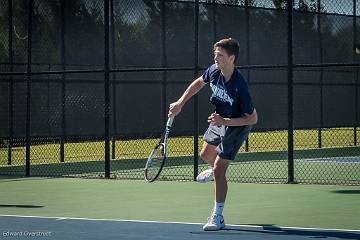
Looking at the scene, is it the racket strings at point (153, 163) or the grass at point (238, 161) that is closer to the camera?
the racket strings at point (153, 163)

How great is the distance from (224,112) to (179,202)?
3180mm

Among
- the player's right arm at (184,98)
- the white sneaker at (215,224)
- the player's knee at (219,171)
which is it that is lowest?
the white sneaker at (215,224)

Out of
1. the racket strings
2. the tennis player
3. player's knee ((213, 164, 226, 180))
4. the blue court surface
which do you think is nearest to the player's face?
the tennis player

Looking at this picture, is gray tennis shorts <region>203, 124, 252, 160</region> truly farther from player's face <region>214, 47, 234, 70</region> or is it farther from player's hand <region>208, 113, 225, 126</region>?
player's face <region>214, 47, 234, 70</region>

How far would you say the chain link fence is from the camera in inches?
802

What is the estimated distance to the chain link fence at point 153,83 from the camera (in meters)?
20.4

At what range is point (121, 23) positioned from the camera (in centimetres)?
2334

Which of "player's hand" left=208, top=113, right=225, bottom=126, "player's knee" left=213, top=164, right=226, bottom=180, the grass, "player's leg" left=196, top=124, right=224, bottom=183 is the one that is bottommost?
the grass

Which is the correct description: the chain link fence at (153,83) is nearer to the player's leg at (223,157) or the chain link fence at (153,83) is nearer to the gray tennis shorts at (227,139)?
the gray tennis shorts at (227,139)

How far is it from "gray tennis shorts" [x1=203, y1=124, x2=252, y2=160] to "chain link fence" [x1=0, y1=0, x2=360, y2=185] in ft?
23.1

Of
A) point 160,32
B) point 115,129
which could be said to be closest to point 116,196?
point 115,129

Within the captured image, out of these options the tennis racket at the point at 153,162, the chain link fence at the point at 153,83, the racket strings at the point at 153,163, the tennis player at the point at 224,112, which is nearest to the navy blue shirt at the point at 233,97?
the tennis player at the point at 224,112

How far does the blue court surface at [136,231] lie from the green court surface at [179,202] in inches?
19.8

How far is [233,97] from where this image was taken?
9578 mm
